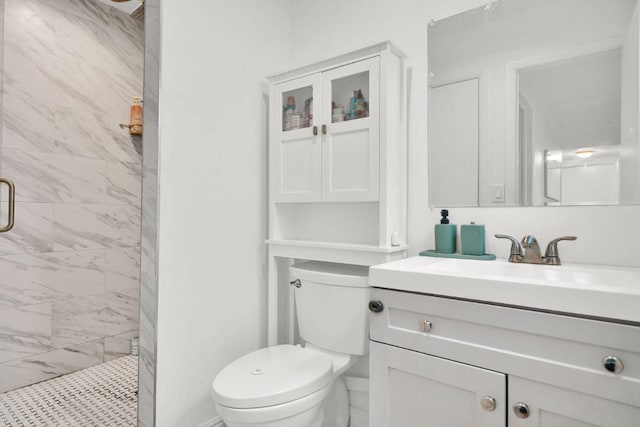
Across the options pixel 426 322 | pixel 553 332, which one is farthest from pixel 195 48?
pixel 553 332

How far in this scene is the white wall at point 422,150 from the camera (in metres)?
1.22

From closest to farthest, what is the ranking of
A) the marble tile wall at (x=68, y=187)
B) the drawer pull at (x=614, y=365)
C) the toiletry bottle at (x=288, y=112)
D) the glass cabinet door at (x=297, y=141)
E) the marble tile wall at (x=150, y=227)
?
1. the drawer pull at (x=614, y=365)
2. the marble tile wall at (x=150, y=227)
3. the glass cabinet door at (x=297, y=141)
4. the toiletry bottle at (x=288, y=112)
5. the marble tile wall at (x=68, y=187)

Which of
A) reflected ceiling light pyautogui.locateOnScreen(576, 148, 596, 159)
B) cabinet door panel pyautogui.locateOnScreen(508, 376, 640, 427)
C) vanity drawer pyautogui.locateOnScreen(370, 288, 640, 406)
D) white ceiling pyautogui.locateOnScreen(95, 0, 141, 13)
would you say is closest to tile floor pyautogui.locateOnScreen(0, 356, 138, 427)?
vanity drawer pyautogui.locateOnScreen(370, 288, 640, 406)

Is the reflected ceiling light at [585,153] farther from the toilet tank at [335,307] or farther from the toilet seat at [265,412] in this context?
the toilet seat at [265,412]

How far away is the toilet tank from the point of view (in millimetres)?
1463

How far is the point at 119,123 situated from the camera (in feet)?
8.46

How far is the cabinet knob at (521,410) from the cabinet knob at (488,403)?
0.16ft

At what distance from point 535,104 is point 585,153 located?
0.25m

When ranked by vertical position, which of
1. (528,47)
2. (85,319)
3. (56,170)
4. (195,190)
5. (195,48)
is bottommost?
(85,319)

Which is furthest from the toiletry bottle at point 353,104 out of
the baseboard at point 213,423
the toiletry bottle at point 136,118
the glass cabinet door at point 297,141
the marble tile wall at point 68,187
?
the marble tile wall at point 68,187

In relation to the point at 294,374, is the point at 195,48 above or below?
above

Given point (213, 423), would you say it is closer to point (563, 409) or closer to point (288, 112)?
point (563, 409)

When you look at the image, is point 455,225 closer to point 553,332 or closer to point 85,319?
point 553,332

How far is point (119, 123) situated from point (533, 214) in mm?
2644
